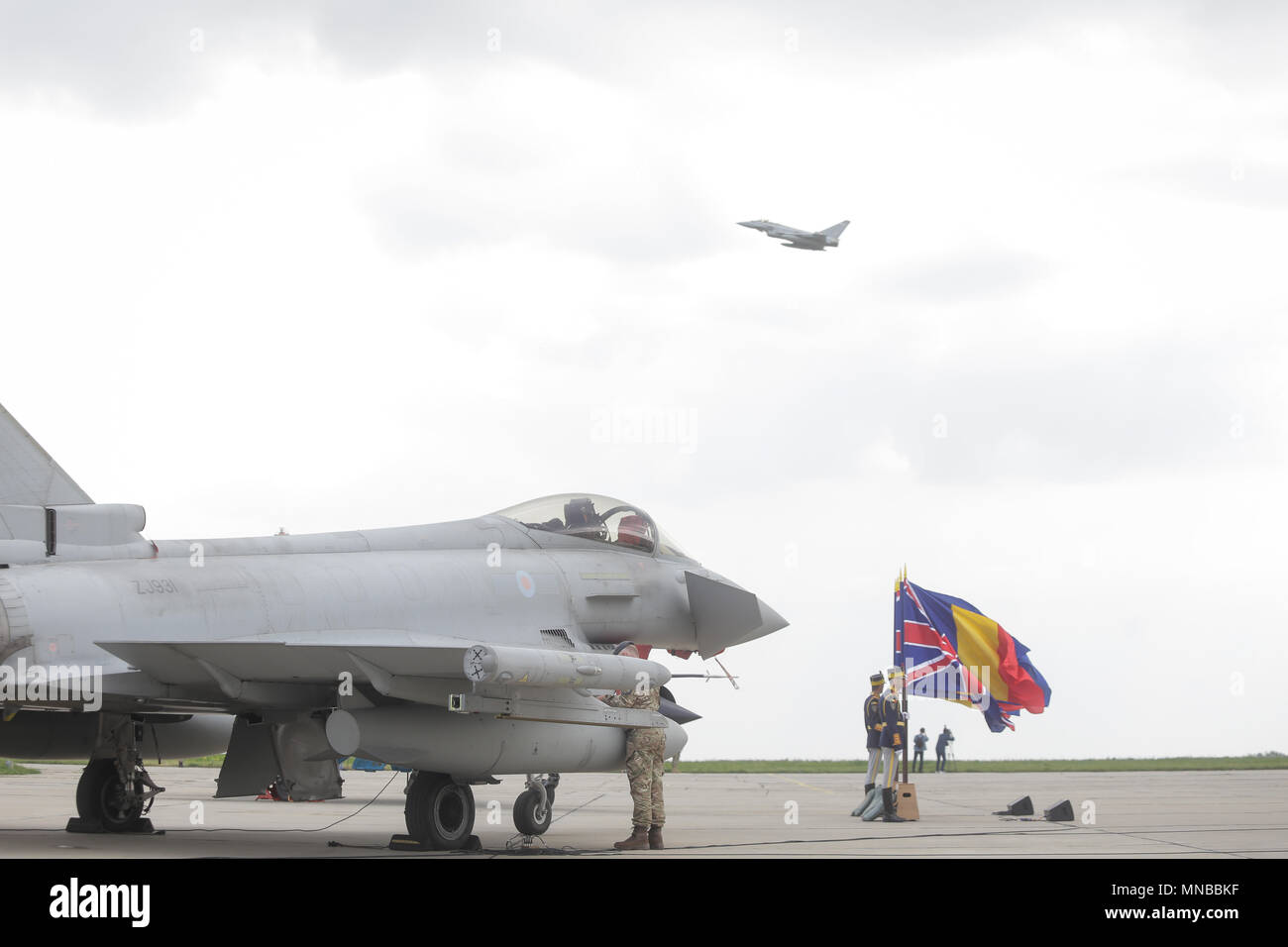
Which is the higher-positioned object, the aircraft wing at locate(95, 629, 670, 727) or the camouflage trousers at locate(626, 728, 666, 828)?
the aircraft wing at locate(95, 629, 670, 727)

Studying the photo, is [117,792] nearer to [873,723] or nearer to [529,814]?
[529,814]

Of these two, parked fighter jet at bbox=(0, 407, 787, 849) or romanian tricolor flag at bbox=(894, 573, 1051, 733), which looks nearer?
parked fighter jet at bbox=(0, 407, 787, 849)

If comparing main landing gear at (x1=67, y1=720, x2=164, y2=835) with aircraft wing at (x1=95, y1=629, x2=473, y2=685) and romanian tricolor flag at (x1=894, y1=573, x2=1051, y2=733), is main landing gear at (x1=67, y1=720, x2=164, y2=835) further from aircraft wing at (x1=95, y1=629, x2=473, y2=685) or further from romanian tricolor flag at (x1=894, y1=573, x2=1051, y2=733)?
romanian tricolor flag at (x1=894, y1=573, x2=1051, y2=733)

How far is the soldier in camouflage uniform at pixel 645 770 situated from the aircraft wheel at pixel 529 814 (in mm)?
1162

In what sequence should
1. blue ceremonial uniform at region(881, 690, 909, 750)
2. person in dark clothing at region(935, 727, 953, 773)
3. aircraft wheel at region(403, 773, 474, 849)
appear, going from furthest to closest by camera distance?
person in dark clothing at region(935, 727, 953, 773)
blue ceremonial uniform at region(881, 690, 909, 750)
aircraft wheel at region(403, 773, 474, 849)

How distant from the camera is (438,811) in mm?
12398

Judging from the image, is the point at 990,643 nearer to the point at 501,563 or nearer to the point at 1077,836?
the point at 1077,836

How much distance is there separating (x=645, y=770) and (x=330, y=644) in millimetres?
3560

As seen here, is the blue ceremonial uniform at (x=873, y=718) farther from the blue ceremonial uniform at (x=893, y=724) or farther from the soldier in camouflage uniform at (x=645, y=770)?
the soldier in camouflage uniform at (x=645, y=770)

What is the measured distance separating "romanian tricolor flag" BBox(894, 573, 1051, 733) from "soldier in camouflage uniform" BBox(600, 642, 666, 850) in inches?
233

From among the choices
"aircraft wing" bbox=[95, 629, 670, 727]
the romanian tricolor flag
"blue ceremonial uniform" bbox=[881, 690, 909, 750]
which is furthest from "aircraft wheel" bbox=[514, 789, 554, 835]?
the romanian tricolor flag

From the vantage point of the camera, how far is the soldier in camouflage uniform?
12688 millimetres

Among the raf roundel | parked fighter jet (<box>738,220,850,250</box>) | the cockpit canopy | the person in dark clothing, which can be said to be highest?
parked fighter jet (<box>738,220,850,250</box>)
